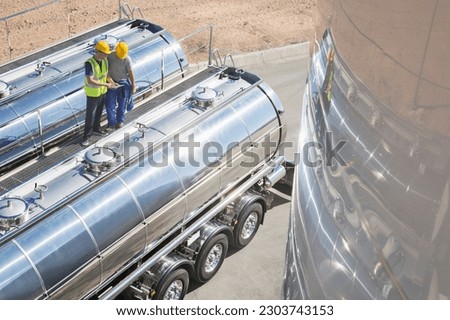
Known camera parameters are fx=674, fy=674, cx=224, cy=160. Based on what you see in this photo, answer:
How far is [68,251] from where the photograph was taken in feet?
27.8

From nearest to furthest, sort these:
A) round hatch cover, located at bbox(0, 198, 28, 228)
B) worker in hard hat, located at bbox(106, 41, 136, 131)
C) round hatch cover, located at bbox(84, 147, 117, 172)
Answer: round hatch cover, located at bbox(0, 198, 28, 228) → round hatch cover, located at bbox(84, 147, 117, 172) → worker in hard hat, located at bbox(106, 41, 136, 131)

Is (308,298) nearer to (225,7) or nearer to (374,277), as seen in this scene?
(374,277)

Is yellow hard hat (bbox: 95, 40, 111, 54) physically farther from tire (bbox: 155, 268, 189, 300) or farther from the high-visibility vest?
tire (bbox: 155, 268, 189, 300)

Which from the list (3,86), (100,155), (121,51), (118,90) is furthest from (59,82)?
(100,155)

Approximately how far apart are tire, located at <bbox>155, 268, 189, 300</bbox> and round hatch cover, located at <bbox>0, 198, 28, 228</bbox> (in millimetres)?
2686

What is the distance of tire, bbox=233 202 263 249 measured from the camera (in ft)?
38.7

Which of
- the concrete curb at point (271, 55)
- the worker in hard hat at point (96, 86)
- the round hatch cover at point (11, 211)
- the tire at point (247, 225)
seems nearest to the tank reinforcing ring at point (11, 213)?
the round hatch cover at point (11, 211)

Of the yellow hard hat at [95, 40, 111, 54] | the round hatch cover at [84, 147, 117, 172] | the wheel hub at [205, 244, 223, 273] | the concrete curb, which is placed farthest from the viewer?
the concrete curb

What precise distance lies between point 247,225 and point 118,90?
11.5 feet

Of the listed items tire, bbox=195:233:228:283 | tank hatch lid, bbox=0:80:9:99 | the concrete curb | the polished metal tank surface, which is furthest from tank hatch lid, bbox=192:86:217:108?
the polished metal tank surface

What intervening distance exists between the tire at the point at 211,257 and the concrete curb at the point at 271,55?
765cm

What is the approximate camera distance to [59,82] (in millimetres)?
11086

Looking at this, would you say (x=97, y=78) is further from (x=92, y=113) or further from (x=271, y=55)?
(x=271, y=55)

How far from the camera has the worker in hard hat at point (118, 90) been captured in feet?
34.2
